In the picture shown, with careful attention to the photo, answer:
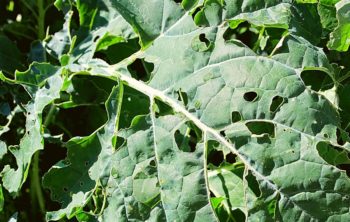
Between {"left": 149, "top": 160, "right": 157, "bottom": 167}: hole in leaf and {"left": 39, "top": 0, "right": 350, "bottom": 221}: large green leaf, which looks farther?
{"left": 149, "top": 160, "right": 157, "bottom": 167}: hole in leaf

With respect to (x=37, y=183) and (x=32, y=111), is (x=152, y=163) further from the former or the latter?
(x=37, y=183)

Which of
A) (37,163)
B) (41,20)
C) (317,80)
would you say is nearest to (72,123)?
(37,163)

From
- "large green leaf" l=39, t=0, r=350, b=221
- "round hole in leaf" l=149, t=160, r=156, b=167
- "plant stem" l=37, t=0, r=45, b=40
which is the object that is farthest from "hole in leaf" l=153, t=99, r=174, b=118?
"plant stem" l=37, t=0, r=45, b=40

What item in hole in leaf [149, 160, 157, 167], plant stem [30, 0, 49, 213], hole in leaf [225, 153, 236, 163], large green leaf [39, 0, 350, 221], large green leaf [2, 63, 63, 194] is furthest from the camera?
plant stem [30, 0, 49, 213]

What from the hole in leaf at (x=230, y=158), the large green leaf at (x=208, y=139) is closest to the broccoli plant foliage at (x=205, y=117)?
the large green leaf at (x=208, y=139)

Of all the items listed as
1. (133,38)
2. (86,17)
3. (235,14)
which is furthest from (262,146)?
(86,17)

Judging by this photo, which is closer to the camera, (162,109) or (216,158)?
(162,109)

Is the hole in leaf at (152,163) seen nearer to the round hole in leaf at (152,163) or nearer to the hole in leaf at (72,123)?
the round hole in leaf at (152,163)

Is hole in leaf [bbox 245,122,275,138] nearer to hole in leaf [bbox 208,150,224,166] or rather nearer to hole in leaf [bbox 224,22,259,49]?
hole in leaf [bbox 208,150,224,166]
